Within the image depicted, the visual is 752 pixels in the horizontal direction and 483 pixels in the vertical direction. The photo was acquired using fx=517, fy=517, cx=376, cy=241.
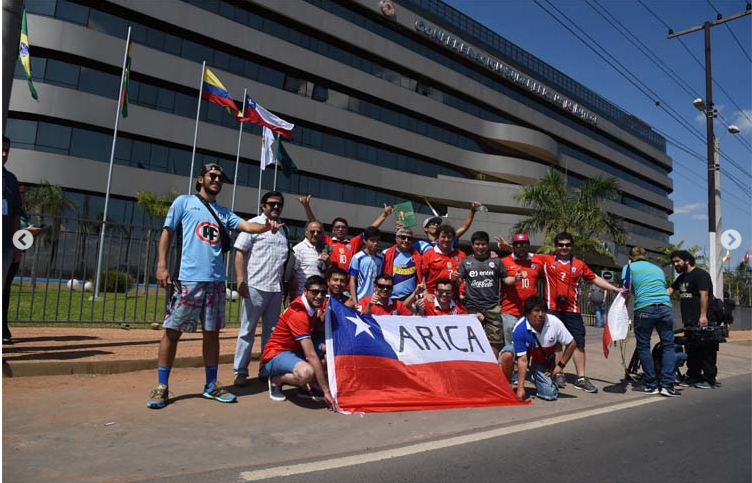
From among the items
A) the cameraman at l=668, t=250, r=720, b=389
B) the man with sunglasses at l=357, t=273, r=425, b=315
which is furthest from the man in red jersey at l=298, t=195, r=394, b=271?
the cameraman at l=668, t=250, r=720, b=389

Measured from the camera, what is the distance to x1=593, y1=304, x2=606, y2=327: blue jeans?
17.3m

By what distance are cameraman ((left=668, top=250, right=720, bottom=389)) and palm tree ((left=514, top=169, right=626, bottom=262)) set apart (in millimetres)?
18073

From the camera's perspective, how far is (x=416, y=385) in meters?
5.36

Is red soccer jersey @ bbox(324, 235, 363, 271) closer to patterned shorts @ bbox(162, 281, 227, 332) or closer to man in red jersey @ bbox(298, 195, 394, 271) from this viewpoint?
man in red jersey @ bbox(298, 195, 394, 271)

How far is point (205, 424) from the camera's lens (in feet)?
14.0

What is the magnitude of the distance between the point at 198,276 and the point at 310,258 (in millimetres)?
1816

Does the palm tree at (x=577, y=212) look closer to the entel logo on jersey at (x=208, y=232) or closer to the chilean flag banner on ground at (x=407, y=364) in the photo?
the chilean flag banner on ground at (x=407, y=364)

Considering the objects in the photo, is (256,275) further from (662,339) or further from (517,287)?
(662,339)

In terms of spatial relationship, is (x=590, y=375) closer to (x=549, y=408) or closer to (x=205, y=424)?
(x=549, y=408)

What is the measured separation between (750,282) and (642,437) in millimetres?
69751

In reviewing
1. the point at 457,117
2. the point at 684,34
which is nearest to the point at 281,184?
the point at 457,117

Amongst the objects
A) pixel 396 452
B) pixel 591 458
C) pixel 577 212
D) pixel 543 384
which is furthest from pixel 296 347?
pixel 577 212

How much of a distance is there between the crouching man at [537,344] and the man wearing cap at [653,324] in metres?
1.39

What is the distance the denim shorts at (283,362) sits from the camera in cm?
499
